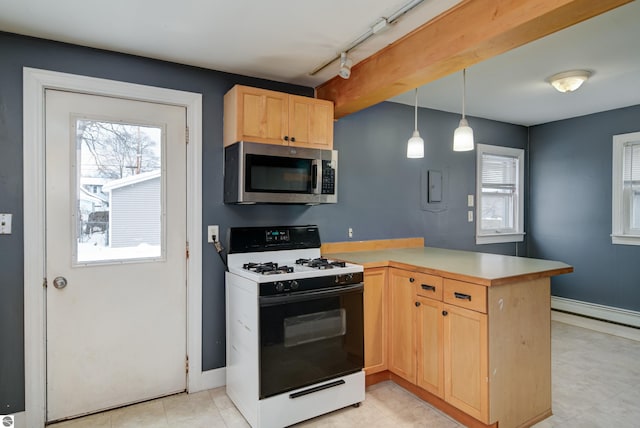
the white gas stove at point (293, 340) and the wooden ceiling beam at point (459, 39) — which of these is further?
the white gas stove at point (293, 340)

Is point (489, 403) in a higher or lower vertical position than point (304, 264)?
lower

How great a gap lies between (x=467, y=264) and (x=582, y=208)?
9.12ft

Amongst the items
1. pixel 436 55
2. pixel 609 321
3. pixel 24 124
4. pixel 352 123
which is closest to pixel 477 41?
pixel 436 55

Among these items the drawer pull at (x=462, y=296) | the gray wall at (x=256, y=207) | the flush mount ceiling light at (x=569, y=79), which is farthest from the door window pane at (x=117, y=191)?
the flush mount ceiling light at (x=569, y=79)

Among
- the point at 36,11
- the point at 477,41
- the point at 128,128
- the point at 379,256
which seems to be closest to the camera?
the point at 477,41

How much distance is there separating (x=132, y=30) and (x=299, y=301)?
1.84m

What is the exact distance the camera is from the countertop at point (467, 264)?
2.10 metres

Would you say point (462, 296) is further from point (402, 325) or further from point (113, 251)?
point (113, 251)

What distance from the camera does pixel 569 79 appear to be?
2965mm

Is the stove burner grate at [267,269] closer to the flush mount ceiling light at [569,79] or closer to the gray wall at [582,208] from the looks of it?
the flush mount ceiling light at [569,79]

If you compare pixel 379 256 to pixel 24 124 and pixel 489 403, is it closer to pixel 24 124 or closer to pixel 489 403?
pixel 489 403

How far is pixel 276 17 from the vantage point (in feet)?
6.64

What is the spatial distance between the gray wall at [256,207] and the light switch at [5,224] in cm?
3

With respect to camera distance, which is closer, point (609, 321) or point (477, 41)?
point (477, 41)
